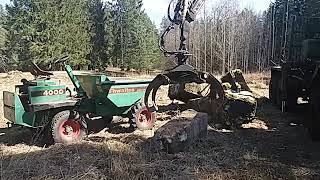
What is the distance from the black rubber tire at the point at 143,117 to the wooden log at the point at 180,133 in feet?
5.16

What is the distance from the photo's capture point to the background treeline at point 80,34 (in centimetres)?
2889

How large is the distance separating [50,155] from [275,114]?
7175 millimetres

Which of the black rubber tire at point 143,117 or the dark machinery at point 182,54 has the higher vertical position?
the dark machinery at point 182,54

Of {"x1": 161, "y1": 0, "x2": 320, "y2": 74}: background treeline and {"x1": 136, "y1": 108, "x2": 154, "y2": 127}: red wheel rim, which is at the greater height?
{"x1": 161, "y1": 0, "x2": 320, "y2": 74}: background treeline

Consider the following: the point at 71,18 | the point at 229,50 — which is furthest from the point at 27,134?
the point at 229,50

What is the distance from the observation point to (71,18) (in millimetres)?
31109

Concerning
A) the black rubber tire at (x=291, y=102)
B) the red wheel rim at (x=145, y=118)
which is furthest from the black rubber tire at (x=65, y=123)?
the black rubber tire at (x=291, y=102)

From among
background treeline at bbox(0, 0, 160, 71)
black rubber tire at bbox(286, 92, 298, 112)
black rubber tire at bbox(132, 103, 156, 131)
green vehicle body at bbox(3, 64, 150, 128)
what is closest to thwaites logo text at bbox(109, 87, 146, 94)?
green vehicle body at bbox(3, 64, 150, 128)

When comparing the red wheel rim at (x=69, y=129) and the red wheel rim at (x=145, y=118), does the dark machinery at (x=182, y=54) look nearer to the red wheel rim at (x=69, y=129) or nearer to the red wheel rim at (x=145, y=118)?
the red wheel rim at (x=69, y=129)

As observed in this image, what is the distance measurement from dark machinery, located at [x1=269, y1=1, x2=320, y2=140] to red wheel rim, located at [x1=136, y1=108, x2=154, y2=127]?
3558mm

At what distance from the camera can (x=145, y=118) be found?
31.2 ft

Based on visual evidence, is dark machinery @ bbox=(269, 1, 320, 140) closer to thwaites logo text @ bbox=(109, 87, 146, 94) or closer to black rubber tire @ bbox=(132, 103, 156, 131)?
black rubber tire @ bbox=(132, 103, 156, 131)

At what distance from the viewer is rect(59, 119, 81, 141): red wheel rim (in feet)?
27.3

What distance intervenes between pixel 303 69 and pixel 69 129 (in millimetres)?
5713
